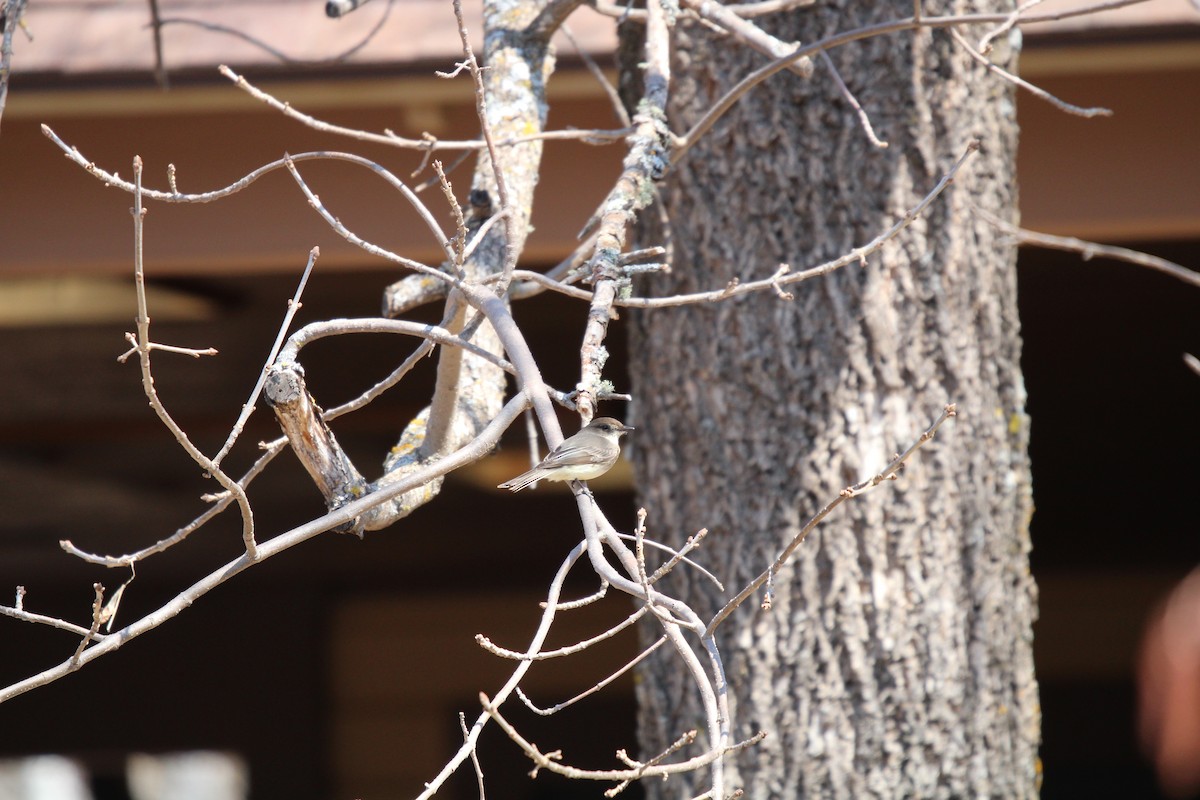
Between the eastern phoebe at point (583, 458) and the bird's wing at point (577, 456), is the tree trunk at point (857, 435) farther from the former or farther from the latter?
the bird's wing at point (577, 456)

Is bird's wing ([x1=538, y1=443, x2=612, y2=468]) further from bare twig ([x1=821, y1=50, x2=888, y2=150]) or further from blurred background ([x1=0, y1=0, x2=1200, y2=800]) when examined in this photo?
blurred background ([x1=0, y1=0, x2=1200, y2=800])

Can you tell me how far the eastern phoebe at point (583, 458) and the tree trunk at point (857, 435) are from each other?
9.1 inches

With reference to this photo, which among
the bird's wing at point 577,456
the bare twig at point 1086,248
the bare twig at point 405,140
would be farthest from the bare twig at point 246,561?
the bare twig at point 1086,248

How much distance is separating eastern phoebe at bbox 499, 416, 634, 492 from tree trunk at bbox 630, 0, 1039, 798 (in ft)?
0.75

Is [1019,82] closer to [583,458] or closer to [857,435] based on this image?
[857,435]

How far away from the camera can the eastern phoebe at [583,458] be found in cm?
228

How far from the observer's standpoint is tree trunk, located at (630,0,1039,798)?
278cm

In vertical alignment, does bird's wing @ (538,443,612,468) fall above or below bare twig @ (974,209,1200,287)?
below

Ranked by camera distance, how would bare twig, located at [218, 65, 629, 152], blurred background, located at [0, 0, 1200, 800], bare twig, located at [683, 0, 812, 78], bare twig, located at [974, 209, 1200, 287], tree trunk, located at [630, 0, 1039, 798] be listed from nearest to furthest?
bare twig, located at [218, 65, 629, 152]
bare twig, located at [974, 209, 1200, 287]
bare twig, located at [683, 0, 812, 78]
tree trunk, located at [630, 0, 1039, 798]
blurred background, located at [0, 0, 1200, 800]

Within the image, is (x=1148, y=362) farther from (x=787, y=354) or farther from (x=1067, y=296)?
(x=787, y=354)

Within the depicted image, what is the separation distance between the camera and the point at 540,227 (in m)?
4.20

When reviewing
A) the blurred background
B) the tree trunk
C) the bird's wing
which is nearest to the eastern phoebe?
the bird's wing

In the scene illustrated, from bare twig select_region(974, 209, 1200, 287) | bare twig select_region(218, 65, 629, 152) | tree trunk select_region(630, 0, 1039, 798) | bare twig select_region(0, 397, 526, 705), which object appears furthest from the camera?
tree trunk select_region(630, 0, 1039, 798)

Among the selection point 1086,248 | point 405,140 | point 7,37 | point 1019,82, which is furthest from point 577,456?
point 7,37
